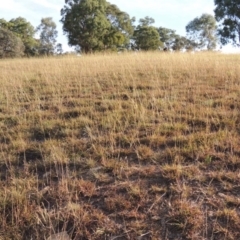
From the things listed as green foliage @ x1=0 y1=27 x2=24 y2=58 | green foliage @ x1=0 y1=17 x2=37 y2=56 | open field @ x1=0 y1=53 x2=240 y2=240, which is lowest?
open field @ x1=0 y1=53 x2=240 y2=240

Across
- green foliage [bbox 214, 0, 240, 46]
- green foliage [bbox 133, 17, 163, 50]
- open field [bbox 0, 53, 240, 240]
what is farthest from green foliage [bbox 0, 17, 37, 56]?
open field [bbox 0, 53, 240, 240]

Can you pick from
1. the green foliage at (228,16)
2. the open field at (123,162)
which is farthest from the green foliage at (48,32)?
the open field at (123,162)

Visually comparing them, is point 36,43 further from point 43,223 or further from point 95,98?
point 43,223

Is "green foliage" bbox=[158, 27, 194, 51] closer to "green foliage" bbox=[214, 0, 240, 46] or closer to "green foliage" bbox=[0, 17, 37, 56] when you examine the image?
"green foliage" bbox=[0, 17, 37, 56]

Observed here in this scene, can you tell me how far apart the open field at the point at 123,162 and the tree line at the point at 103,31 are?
10.5 metres

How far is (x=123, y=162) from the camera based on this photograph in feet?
12.8

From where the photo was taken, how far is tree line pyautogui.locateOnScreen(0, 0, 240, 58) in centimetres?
2486

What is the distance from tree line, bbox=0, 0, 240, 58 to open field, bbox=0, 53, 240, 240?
10494 millimetres

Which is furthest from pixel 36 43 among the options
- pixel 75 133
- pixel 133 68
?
pixel 75 133

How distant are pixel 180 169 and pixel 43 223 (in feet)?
5.29

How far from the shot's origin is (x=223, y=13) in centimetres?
2416

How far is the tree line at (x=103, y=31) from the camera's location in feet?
81.6

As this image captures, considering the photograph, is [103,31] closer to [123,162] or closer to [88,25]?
[88,25]

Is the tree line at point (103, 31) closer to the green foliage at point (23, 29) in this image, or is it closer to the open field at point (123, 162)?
the green foliage at point (23, 29)
